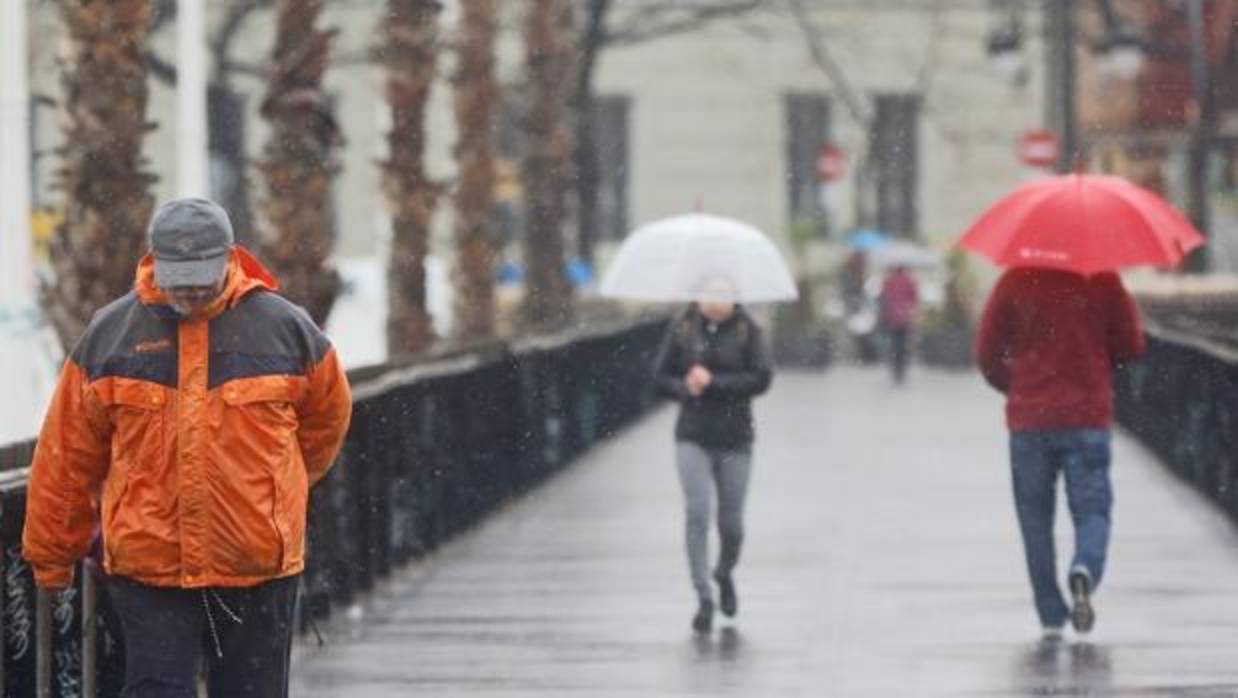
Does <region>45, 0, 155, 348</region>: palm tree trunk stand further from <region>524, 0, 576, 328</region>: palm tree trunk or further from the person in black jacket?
<region>524, 0, 576, 328</region>: palm tree trunk

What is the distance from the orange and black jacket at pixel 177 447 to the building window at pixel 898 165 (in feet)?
159

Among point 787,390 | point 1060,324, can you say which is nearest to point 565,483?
point 1060,324

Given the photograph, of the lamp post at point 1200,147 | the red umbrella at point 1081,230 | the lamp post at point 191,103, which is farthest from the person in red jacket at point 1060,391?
the lamp post at point 1200,147

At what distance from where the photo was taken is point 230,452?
851 cm

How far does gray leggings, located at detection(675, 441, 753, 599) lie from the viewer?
15289 mm

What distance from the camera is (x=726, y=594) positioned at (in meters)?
15.5

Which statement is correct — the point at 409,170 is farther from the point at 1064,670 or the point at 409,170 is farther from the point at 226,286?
the point at 226,286

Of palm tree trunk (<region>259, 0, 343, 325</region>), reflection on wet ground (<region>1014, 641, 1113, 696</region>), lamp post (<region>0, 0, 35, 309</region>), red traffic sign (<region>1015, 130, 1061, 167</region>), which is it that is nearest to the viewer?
reflection on wet ground (<region>1014, 641, 1113, 696</region>)

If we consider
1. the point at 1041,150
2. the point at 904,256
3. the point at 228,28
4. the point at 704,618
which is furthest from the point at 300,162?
the point at 904,256

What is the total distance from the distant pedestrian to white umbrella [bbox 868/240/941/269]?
0.76 m

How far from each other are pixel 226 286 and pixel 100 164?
868 centimetres

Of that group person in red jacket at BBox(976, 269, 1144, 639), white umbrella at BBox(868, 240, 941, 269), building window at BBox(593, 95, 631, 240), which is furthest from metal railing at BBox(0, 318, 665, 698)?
building window at BBox(593, 95, 631, 240)

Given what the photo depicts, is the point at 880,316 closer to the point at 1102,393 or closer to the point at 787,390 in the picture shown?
the point at 787,390

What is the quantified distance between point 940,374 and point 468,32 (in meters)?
19.4
